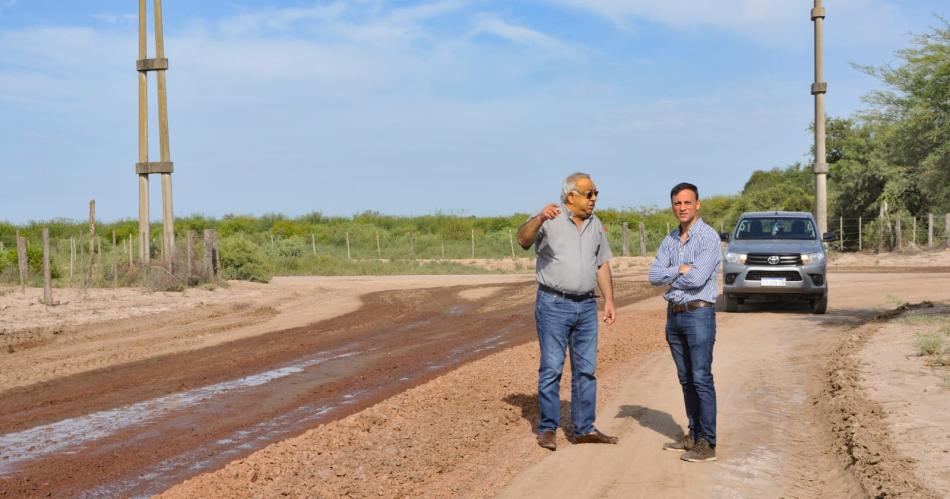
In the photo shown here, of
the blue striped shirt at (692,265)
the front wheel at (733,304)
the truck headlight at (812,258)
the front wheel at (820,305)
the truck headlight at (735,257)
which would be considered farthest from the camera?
Answer: the front wheel at (733,304)

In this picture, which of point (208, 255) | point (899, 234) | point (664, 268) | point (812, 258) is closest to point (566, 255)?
point (664, 268)

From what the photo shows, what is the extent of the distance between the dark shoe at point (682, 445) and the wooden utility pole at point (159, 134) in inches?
911

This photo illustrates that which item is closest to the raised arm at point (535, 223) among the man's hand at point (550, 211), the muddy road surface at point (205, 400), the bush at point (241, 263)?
the man's hand at point (550, 211)

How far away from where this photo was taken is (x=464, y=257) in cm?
5494

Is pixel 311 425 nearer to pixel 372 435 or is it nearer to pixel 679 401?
pixel 372 435

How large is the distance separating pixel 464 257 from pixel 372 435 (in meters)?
47.0

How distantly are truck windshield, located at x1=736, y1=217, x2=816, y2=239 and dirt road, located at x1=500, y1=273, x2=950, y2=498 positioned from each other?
4.99 metres

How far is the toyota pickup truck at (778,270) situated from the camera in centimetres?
1772

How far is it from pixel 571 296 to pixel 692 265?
95 centimetres

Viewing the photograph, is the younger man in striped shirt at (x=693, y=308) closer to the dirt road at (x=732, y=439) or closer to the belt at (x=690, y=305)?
the belt at (x=690, y=305)

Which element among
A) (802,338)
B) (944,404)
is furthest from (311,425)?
(802,338)

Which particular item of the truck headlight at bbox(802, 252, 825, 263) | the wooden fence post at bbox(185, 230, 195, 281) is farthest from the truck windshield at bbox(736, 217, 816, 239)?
the wooden fence post at bbox(185, 230, 195, 281)

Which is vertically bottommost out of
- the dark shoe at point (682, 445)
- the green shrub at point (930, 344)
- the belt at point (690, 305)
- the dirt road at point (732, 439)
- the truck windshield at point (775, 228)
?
the dirt road at point (732, 439)

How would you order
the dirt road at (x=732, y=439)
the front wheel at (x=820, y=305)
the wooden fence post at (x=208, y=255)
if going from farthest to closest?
the wooden fence post at (x=208, y=255) → the front wheel at (x=820, y=305) → the dirt road at (x=732, y=439)
